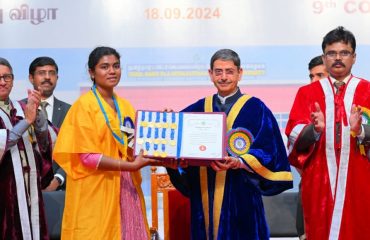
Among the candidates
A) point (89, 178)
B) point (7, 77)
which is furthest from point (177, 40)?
point (89, 178)

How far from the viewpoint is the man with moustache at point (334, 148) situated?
3229 mm

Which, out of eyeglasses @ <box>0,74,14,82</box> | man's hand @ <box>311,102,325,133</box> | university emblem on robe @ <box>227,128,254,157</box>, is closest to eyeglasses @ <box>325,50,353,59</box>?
man's hand @ <box>311,102,325,133</box>

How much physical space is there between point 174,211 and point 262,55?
6.34 ft

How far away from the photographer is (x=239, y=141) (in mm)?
3211

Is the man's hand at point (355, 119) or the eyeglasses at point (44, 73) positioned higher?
the eyeglasses at point (44, 73)

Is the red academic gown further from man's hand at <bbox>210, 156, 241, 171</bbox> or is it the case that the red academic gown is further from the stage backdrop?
the stage backdrop

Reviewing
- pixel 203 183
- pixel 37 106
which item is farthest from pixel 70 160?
pixel 203 183

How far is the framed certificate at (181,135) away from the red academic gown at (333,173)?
1.59 feet

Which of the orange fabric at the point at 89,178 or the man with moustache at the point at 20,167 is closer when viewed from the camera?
the orange fabric at the point at 89,178

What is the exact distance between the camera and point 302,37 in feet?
17.7

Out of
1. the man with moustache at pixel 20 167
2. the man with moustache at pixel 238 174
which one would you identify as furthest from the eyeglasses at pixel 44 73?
the man with moustache at pixel 238 174

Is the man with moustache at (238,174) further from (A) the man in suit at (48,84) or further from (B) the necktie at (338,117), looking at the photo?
(A) the man in suit at (48,84)

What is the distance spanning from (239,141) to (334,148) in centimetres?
50

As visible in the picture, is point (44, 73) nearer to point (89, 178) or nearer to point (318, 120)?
point (89, 178)
